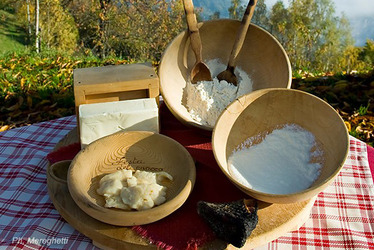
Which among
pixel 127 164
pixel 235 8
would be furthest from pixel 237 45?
pixel 235 8

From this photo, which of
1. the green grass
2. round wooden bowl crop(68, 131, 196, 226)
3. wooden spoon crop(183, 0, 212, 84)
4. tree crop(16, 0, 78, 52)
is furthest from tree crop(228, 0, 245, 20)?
round wooden bowl crop(68, 131, 196, 226)

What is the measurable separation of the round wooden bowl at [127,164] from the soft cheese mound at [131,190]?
0.02m

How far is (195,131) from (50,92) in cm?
118

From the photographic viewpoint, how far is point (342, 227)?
3.64 ft

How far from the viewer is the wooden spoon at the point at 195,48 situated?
1473mm

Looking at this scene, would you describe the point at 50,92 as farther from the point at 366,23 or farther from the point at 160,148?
the point at 366,23

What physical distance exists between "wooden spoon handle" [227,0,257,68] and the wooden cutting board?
25.1 inches

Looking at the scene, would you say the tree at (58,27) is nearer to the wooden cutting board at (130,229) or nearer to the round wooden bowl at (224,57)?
the round wooden bowl at (224,57)

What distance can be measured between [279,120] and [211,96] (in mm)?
292

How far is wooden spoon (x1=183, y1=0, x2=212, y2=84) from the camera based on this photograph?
147 cm

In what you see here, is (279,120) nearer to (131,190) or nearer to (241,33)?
(241,33)

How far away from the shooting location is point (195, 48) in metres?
1.52

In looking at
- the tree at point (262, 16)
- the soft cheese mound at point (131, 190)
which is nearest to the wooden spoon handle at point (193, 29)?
the soft cheese mound at point (131, 190)

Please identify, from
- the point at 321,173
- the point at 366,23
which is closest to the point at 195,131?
the point at 321,173
